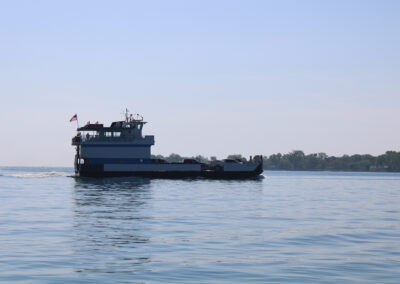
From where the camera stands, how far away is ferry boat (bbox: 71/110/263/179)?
87.4m

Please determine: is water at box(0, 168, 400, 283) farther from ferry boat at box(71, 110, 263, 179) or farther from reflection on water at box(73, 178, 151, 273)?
ferry boat at box(71, 110, 263, 179)

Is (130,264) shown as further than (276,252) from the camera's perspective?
No

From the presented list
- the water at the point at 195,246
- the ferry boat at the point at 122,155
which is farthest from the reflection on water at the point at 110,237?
the ferry boat at the point at 122,155

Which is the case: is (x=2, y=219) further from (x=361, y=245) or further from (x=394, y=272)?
(x=394, y=272)

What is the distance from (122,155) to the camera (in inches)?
3457

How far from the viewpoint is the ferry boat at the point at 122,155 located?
287ft

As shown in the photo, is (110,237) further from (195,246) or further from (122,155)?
(122,155)

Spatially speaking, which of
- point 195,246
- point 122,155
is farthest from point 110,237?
point 122,155

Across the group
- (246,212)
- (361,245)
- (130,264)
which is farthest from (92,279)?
(246,212)

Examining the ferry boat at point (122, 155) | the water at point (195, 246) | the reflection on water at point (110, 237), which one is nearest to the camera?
the water at point (195, 246)

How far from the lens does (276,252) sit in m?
19.7

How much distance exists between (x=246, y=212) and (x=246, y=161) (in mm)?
62314

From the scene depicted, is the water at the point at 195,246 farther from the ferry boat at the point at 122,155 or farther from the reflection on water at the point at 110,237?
the ferry boat at the point at 122,155

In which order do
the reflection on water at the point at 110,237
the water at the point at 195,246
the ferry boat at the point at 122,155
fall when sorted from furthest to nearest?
the ferry boat at the point at 122,155 < the reflection on water at the point at 110,237 < the water at the point at 195,246
